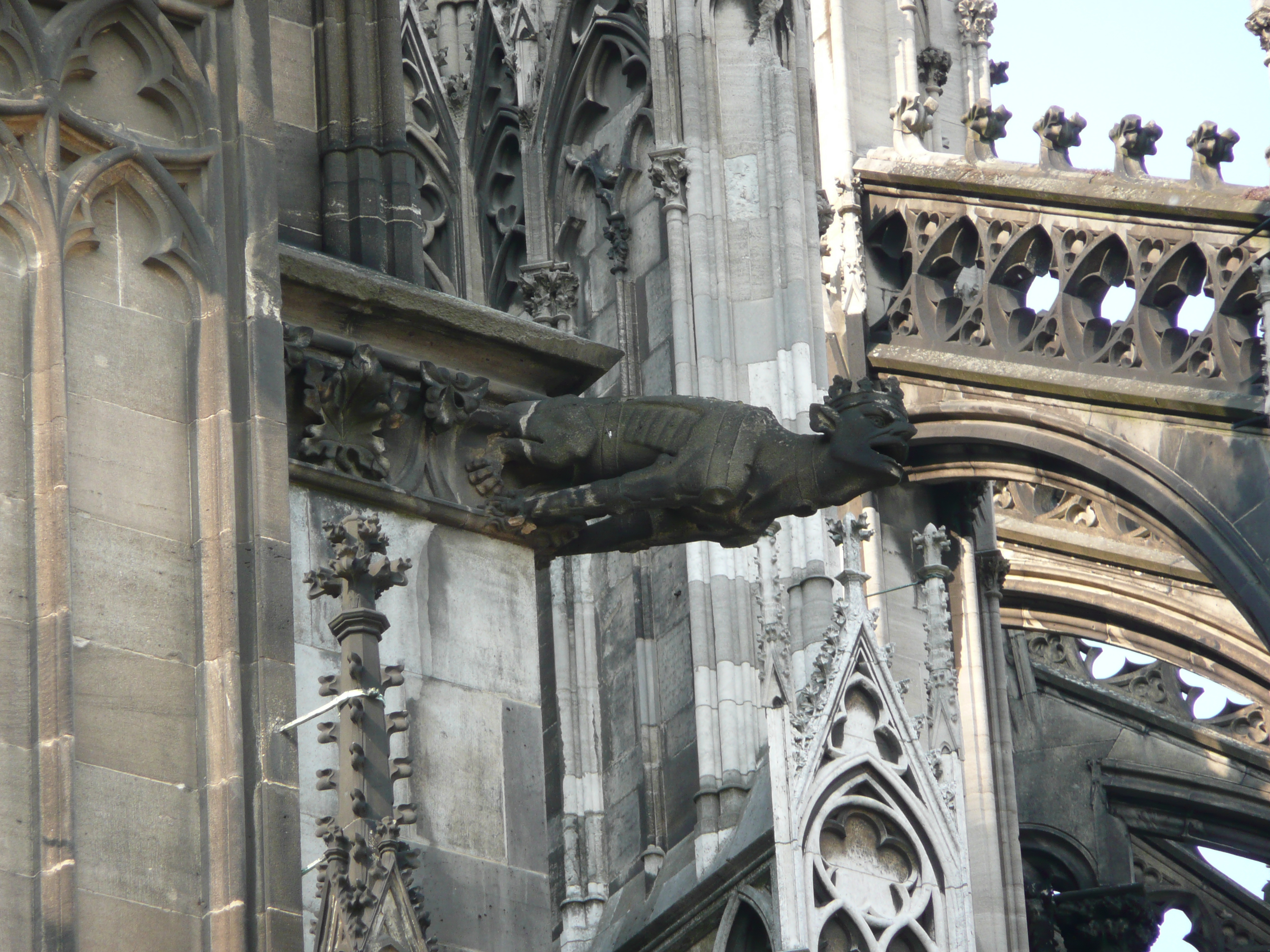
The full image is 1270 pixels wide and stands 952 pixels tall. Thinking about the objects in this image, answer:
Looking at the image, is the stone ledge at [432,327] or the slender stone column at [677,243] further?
the slender stone column at [677,243]

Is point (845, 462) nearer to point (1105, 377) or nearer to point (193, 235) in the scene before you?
point (193, 235)

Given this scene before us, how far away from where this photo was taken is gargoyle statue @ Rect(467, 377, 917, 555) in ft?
30.4

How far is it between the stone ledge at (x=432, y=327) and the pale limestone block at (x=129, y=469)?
2.77 feet

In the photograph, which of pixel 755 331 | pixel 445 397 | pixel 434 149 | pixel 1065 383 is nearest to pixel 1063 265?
pixel 1065 383

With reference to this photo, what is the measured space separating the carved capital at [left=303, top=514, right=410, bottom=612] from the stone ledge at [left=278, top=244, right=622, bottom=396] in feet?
3.34

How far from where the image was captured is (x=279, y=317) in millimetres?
8602

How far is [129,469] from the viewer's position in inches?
319

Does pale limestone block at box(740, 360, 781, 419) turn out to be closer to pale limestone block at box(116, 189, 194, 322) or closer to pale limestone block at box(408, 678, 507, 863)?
pale limestone block at box(408, 678, 507, 863)

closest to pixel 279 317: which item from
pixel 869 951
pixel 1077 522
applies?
pixel 869 951

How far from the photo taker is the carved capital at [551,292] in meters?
18.6

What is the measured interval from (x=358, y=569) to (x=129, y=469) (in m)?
0.59

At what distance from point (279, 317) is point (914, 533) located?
960 centimetres

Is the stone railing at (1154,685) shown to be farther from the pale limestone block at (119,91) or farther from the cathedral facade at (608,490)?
the pale limestone block at (119,91)

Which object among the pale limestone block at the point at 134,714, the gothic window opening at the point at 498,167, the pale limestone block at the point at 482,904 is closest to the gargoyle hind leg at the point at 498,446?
the pale limestone block at the point at 482,904
